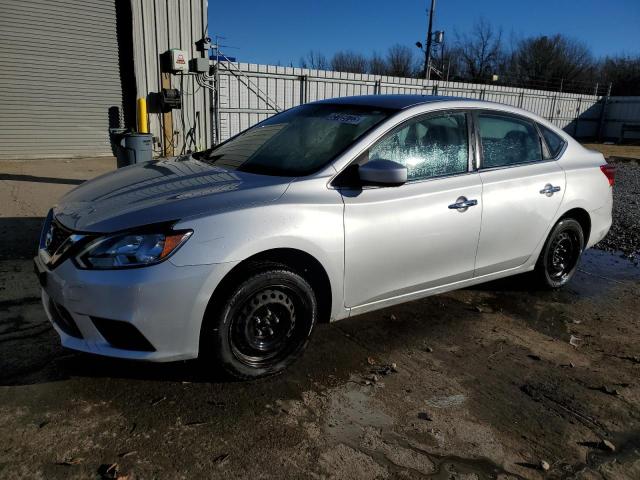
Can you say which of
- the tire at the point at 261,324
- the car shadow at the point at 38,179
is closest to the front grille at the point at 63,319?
the tire at the point at 261,324

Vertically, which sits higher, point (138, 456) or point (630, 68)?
point (630, 68)

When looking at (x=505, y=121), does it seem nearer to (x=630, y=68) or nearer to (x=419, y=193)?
(x=419, y=193)

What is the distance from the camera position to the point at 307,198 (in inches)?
116

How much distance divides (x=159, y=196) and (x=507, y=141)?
9.24 ft

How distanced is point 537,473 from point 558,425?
1.55 ft

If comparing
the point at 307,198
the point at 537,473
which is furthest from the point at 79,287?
the point at 537,473

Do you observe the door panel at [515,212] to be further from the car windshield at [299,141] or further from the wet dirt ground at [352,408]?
the car windshield at [299,141]

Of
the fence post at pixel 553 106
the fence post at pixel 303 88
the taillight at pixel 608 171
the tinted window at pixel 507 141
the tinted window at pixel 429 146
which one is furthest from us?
the fence post at pixel 553 106

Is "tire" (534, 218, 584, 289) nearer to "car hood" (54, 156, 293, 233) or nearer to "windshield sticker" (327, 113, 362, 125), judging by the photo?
"windshield sticker" (327, 113, 362, 125)

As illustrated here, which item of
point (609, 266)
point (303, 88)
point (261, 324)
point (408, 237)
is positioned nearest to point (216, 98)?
point (303, 88)

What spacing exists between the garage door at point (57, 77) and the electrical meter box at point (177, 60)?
1473 millimetres

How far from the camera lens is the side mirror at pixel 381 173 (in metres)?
3.03

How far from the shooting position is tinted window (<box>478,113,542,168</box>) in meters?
3.95

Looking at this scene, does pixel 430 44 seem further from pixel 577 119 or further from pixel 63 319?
pixel 63 319
